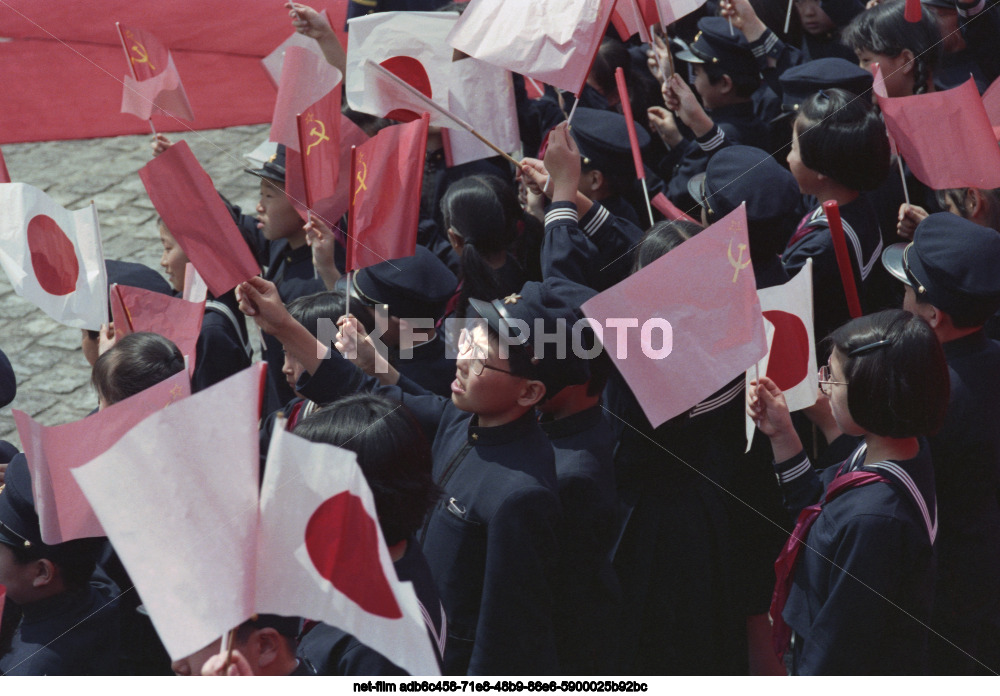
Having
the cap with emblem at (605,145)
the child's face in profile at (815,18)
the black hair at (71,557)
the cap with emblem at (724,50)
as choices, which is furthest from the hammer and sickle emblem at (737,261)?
the child's face in profile at (815,18)

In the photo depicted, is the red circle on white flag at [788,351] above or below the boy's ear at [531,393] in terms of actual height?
below

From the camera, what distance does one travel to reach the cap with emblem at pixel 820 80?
13.7 ft

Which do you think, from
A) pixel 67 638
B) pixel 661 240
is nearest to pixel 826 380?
pixel 661 240

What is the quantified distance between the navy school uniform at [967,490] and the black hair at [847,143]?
93cm

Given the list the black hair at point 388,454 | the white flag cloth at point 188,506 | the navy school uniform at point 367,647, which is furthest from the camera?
the black hair at point 388,454

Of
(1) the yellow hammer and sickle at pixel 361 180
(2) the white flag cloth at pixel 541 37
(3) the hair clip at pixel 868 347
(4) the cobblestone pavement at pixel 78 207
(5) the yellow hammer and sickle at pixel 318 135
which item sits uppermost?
(2) the white flag cloth at pixel 541 37

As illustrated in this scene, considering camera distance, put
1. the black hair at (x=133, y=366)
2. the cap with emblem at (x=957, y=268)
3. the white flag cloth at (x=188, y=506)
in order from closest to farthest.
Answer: the white flag cloth at (x=188, y=506) → the cap with emblem at (x=957, y=268) → the black hair at (x=133, y=366)

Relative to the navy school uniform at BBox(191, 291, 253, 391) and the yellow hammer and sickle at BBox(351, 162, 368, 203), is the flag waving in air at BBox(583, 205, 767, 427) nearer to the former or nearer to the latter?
the yellow hammer and sickle at BBox(351, 162, 368, 203)

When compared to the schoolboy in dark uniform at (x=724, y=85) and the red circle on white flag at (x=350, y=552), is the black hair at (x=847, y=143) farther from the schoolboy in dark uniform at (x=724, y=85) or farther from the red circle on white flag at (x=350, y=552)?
the red circle on white flag at (x=350, y=552)

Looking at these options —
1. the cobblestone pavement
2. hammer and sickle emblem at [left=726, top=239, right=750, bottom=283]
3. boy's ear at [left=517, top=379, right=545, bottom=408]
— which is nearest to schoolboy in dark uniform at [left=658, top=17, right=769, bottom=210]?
hammer and sickle emblem at [left=726, top=239, right=750, bottom=283]

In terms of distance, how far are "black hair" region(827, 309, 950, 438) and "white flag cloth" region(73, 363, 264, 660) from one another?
143 centimetres

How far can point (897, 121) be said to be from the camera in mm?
3488

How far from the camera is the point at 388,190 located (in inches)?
130

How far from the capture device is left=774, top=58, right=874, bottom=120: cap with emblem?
4172mm
